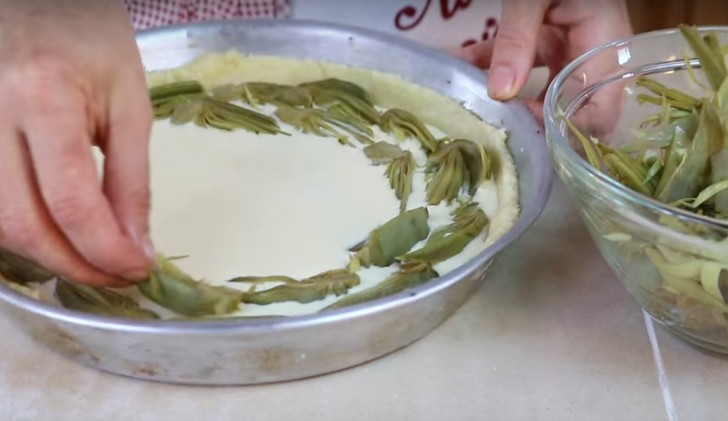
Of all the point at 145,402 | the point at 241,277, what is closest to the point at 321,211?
the point at 241,277

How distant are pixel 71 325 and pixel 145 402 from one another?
0.21ft

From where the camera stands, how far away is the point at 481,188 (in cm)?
68

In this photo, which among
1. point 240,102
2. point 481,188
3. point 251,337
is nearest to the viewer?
point 251,337

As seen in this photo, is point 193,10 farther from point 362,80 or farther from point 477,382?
point 477,382

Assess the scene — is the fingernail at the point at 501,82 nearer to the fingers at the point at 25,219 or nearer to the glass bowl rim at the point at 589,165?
the glass bowl rim at the point at 589,165

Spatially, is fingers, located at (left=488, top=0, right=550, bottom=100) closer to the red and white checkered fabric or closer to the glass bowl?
the glass bowl

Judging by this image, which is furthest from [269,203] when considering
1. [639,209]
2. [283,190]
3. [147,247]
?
[639,209]

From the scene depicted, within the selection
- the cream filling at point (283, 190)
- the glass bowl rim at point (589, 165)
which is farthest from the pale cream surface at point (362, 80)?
the glass bowl rim at point (589, 165)

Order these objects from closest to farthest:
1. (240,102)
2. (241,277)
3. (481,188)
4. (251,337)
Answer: (251,337) < (241,277) < (481,188) < (240,102)

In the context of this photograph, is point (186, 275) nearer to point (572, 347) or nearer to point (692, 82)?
point (572, 347)

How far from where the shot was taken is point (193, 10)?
95 centimetres

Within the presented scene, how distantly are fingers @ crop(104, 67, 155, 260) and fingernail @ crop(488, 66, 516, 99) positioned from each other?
0.99 ft

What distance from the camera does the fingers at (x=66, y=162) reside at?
1.47 ft

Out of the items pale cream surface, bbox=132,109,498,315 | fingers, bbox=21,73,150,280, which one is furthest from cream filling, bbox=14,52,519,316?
fingers, bbox=21,73,150,280
